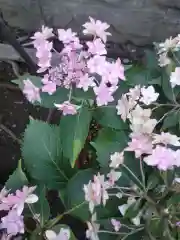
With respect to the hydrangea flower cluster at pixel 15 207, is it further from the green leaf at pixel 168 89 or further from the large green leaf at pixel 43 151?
the green leaf at pixel 168 89

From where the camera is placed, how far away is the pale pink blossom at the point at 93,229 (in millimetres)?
745

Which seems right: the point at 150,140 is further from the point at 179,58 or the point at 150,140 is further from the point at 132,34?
the point at 132,34

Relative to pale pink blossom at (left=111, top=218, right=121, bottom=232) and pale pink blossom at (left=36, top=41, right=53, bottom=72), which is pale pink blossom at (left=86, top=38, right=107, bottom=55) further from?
pale pink blossom at (left=111, top=218, right=121, bottom=232)

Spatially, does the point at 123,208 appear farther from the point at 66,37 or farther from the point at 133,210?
the point at 66,37

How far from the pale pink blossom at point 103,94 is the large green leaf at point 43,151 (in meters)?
0.11

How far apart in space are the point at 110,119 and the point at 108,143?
0.04 m

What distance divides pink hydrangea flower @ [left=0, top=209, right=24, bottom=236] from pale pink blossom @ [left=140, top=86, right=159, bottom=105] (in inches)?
9.6

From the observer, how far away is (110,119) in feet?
2.75

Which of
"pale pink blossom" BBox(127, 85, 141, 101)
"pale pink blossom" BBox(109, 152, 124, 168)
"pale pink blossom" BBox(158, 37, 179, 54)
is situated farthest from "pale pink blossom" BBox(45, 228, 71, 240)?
"pale pink blossom" BBox(158, 37, 179, 54)

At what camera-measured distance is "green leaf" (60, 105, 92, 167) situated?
0.83 m

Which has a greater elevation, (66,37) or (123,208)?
(66,37)

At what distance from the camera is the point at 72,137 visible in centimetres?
83

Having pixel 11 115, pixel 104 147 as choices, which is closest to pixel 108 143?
pixel 104 147

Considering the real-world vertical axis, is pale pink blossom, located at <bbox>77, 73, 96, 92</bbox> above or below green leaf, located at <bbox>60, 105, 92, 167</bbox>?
above
